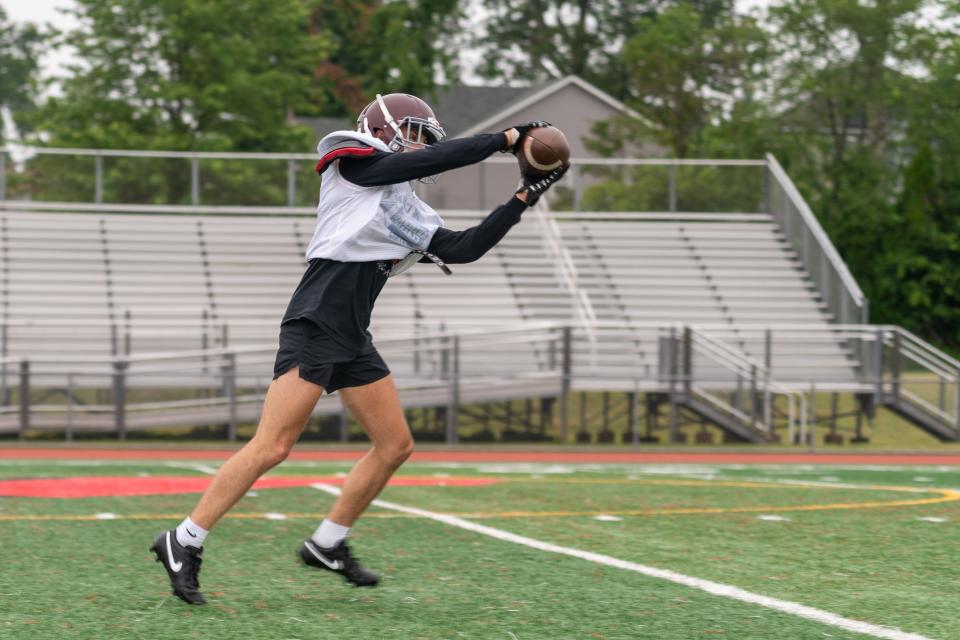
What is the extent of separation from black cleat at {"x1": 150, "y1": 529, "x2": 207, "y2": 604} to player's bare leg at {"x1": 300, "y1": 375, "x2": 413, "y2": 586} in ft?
2.27

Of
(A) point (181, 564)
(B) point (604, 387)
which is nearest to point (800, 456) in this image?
(B) point (604, 387)

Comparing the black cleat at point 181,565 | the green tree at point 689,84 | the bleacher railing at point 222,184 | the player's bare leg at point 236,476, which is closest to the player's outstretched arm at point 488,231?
the player's bare leg at point 236,476

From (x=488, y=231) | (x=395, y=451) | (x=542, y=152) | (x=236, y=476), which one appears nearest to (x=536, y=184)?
(x=542, y=152)

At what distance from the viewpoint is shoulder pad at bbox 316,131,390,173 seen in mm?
5766

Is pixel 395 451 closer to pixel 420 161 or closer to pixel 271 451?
pixel 271 451

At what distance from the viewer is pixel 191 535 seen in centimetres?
565

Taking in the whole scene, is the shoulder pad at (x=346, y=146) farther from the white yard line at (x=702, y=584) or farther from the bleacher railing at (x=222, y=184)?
the bleacher railing at (x=222, y=184)

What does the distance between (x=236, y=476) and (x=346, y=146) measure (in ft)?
4.29

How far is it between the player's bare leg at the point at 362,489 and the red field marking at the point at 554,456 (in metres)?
10.8

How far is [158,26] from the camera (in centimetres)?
3634

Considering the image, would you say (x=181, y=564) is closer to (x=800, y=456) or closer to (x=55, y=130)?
(x=800, y=456)

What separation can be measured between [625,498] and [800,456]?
871 centimetres

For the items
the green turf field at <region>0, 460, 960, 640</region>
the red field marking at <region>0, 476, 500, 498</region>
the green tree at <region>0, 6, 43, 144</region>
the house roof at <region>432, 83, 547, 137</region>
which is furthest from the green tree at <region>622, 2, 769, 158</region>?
the green tree at <region>0, 6, 43, 144</region>

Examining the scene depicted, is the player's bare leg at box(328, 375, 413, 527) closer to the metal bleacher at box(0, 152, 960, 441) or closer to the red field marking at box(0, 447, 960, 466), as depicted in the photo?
the red field marking at box(0, 447, 960, 466)
